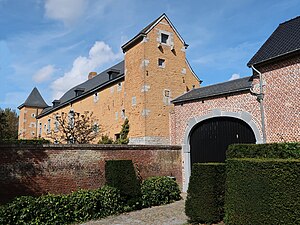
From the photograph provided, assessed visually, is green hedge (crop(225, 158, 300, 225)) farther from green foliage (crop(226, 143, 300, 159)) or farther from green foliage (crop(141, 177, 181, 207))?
green foliage (crop(141, 177, 181, 207))

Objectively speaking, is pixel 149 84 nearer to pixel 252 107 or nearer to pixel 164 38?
pixel 164 38

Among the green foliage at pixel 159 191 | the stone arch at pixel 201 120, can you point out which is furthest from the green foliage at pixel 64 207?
the stone arch at pixel 201 120

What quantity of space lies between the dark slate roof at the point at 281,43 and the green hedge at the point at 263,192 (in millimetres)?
5265

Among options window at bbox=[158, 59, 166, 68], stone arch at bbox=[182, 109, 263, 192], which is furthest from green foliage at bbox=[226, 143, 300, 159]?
window at bbox=[158, 59, 166, 68]

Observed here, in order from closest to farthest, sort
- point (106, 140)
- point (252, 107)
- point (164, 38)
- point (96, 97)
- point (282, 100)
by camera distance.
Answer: point (282, 100) < point (252, 107) < point (164, 38) < point (106, 140) < point (96, 97)

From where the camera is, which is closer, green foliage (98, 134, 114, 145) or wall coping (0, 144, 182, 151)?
wall coping (0, 144, 182, 151)

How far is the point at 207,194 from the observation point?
24.1 ft

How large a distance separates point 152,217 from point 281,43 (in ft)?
26.7

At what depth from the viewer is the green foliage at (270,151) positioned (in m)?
7.41

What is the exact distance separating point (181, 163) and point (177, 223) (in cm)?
532

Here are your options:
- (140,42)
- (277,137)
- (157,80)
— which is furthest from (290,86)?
(140,42)

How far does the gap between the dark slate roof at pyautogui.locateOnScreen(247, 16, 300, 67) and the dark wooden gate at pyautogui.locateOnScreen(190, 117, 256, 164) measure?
260cm

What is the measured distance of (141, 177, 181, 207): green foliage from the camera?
405 inches

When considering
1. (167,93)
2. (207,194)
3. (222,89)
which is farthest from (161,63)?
(207,194)
